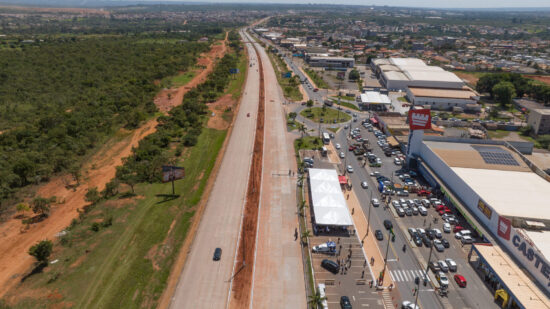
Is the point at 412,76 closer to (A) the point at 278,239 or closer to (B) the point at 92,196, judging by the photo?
(A) the point at 278,239

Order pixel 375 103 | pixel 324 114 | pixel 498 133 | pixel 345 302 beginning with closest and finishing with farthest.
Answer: pixel 345 302, pixel 498 133, pixel 324 114, pixel 375 103

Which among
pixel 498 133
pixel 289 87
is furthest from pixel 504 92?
pixel 289 87

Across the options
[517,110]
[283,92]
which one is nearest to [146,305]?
[283,92]

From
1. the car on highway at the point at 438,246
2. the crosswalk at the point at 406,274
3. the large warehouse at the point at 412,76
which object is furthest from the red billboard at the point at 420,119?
the large warehouse at the point at 412,76

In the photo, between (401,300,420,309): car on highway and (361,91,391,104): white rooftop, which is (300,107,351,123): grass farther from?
(401,300,420,309): car on highway

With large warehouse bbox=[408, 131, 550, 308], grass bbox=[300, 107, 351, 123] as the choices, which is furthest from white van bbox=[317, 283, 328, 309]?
grass bbox=[300, 107, 351, 123]
